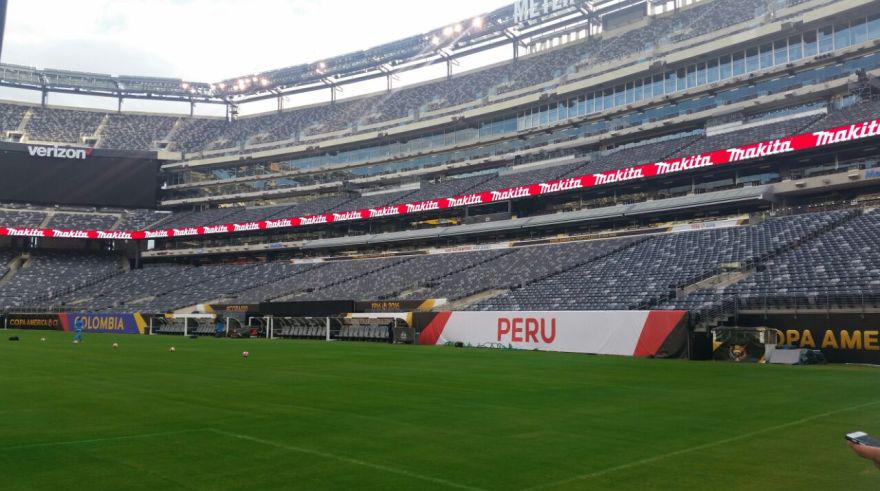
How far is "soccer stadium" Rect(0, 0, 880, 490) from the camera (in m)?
9.41

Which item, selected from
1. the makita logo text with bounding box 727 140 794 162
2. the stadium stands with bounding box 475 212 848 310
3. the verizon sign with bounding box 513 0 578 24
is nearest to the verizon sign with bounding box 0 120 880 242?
the makita logo text with bounding box 727 140 794 162

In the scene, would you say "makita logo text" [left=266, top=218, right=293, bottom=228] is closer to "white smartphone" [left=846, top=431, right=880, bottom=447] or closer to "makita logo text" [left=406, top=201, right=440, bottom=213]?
"makita logo text" [left=406, top=201, right=440, bottom=213]

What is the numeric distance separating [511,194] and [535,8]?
24774mm

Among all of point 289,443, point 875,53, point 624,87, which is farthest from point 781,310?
point 624,87

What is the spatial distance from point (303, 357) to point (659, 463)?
844 inches

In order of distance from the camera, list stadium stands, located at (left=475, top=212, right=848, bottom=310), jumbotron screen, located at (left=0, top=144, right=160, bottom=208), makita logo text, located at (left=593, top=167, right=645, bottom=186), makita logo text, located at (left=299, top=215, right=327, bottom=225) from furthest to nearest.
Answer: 1. jumbotron screen, located at (left=0, top=144, right=160, bottom=208)
2. makita logo text, located at (left=299, top=215, right=327, bottom=225)
3. makita logo text, located at (left=593, top=167, right=645, bottom=186)
4. stadium stands, located at (left=475, top=212, right=848, bottom=310)

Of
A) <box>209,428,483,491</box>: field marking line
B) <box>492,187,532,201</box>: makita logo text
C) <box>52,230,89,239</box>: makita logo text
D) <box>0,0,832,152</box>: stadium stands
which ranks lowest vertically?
<box>209,428,483,491</box>: field marking line

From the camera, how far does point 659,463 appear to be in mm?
8289

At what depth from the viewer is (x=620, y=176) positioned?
169 feet

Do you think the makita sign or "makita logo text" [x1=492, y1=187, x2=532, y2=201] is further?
the makita sign

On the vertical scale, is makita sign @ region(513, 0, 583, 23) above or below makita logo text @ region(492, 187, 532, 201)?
above

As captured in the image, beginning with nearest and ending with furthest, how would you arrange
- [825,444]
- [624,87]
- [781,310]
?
1. [825,444]
2. [781,310]
3. [624,87]

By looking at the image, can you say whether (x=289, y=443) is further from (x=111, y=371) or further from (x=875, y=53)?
(x=875, y=53)

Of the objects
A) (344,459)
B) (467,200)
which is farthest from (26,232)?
(344,459)
